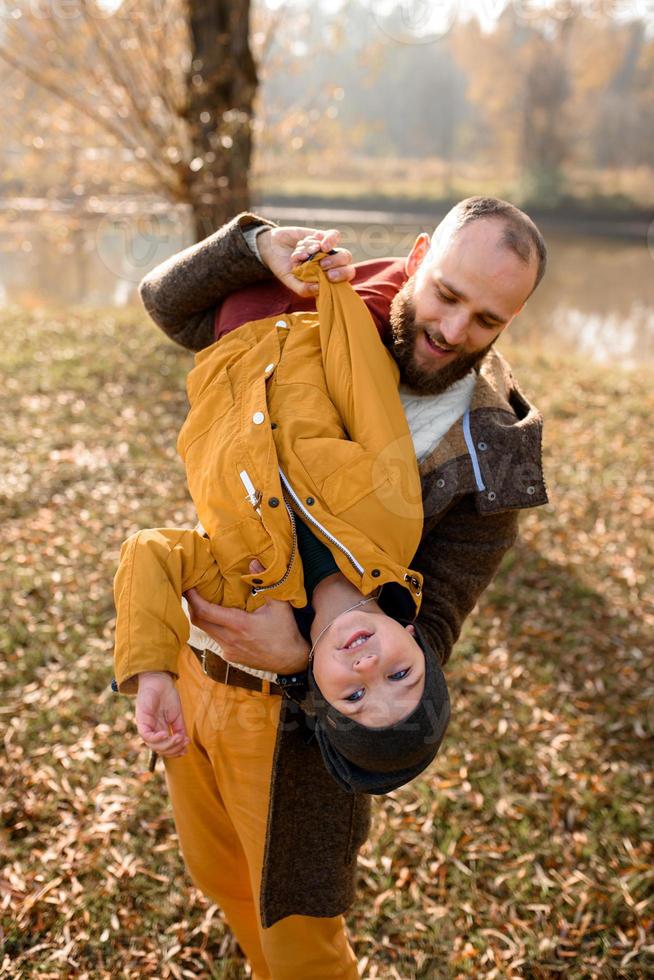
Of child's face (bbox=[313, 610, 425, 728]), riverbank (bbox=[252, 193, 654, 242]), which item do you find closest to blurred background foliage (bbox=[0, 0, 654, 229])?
child's face (bbox=[313, 610, 425, 728])

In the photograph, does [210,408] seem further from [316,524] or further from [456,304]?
[456,304]

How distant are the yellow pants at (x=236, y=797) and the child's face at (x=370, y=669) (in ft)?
1.12

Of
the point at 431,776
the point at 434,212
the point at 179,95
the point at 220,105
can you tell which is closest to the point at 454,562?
the point at 431,776

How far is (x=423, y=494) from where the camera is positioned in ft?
6.45

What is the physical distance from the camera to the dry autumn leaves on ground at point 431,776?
2.77 metres

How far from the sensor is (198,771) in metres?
2.16

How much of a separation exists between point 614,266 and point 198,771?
19493 millimetres

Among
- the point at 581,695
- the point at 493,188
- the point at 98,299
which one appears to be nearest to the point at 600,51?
the point at 493,188

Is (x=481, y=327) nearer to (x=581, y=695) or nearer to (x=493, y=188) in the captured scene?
(x=581, y=695)

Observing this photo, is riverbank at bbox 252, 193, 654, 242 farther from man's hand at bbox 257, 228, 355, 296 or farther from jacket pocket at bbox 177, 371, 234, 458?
jacket pocket at bbox 177, 371, 234, 458

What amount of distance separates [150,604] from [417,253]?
1.15 metres

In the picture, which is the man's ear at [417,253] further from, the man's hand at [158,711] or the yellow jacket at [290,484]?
the man's hand at [158,711]

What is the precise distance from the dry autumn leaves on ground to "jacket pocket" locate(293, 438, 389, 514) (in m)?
1.87

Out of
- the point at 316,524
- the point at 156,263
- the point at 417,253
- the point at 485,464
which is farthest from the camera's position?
the point at 156,263
